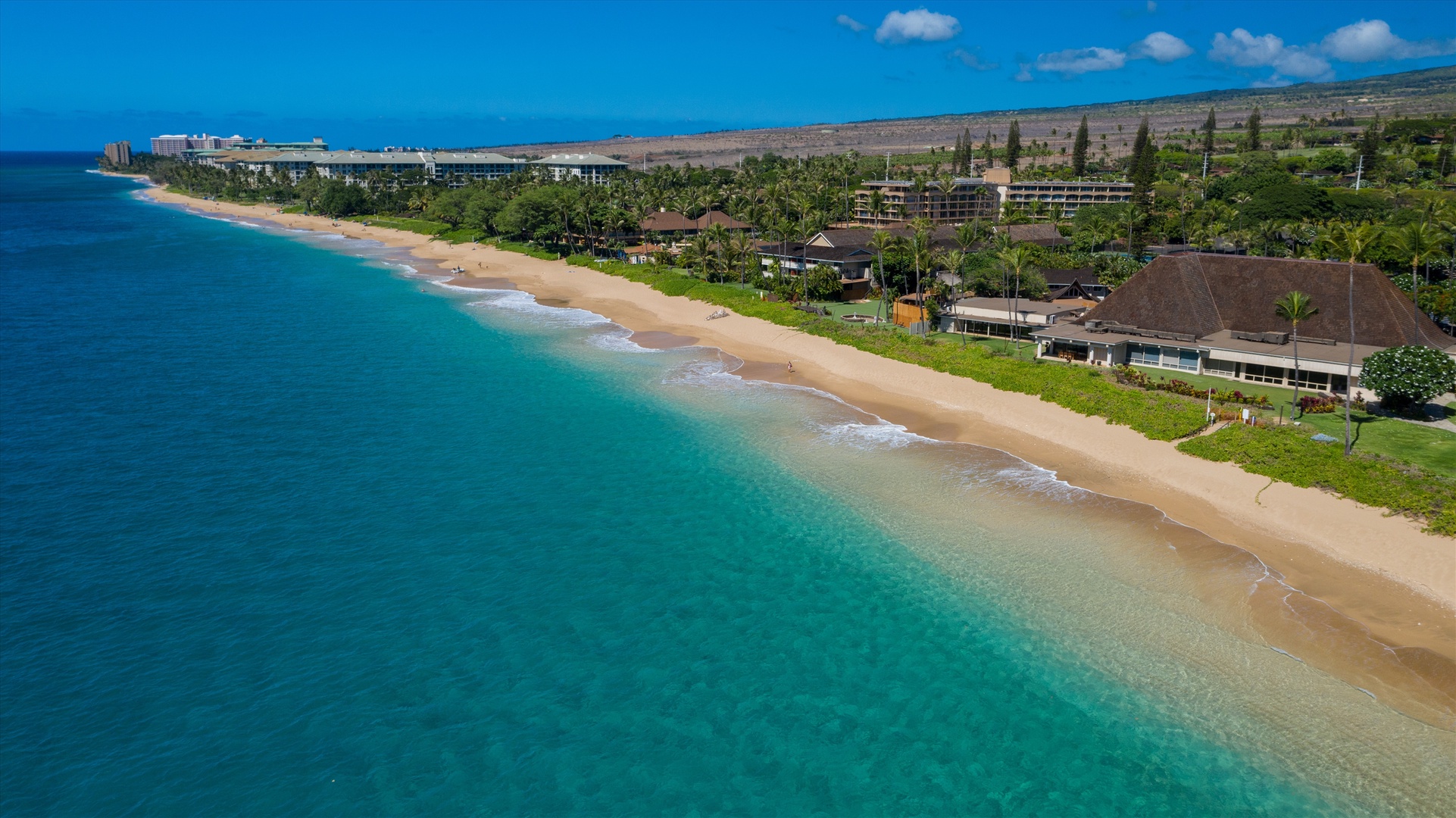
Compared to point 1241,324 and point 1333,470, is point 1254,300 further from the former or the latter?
point 1333,470

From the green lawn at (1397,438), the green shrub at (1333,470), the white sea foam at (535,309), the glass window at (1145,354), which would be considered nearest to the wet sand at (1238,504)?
the green shrub at (1333,470)

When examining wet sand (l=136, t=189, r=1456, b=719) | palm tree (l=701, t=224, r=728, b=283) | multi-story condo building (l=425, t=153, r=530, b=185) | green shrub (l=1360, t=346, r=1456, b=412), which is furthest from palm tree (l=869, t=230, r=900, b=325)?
multi-story condo building (l=425, t=153, r=530, b=185)

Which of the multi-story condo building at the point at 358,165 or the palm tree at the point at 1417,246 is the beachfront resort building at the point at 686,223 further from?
the multi-story condo building at the point at 358,165

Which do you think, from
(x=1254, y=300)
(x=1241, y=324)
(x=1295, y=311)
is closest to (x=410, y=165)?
(x=1254, y=300)

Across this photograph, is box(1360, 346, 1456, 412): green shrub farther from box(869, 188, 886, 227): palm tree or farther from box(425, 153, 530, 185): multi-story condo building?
box(425, 153, 530, 185): multi-story condo building

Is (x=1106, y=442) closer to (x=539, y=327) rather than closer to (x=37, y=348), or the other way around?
(x=539, y=327)
